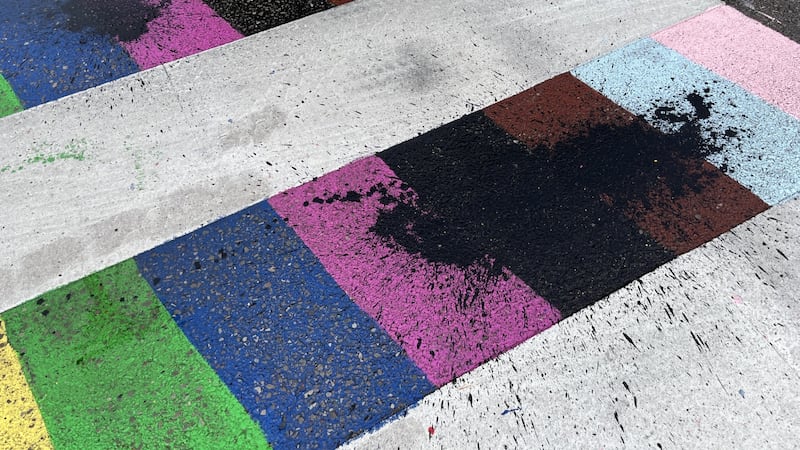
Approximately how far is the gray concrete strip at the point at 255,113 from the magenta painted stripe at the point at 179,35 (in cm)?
14

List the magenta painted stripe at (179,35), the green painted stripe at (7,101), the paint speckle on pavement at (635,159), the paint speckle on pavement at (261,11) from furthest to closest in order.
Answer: the paint speckle on pavement at (261,11), the magenta painted stripe at (179,35), the green painted stripe at (7,101), the paint speckle on pavement at (635,159)

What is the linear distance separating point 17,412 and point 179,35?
280cm

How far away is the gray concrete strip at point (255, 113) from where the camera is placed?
10.8 feet

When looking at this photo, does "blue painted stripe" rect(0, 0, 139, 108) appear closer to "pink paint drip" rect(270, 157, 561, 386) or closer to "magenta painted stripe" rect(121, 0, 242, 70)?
"magenta painted stripe" rect(121, 0, 242, 70)

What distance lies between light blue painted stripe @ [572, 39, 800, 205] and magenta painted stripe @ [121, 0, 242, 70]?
2.50m

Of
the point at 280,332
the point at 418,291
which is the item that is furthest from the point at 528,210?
the point at 280,332

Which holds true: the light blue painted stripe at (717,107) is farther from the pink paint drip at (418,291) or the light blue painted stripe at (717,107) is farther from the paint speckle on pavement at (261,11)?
the paint speckle on pavement at (261,11)

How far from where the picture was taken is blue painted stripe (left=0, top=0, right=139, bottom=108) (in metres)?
4.09

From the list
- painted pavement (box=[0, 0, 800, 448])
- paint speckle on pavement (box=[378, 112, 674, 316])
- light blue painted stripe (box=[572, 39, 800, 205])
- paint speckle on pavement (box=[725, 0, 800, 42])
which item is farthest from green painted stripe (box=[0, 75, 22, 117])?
paint speckle on pavement (box=[725, 0, 800, 42])

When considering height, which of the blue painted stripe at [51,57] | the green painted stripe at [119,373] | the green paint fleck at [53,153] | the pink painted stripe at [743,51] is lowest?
the green painted stripe at [119,373]

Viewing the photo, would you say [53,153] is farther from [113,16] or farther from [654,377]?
[654,377]

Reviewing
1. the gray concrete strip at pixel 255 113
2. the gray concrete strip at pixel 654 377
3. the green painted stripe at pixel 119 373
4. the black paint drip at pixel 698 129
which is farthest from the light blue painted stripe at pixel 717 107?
the green painted stripe at pixel 119 373

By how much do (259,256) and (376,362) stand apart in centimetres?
83

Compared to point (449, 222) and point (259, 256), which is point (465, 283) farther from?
point (259, 256)
